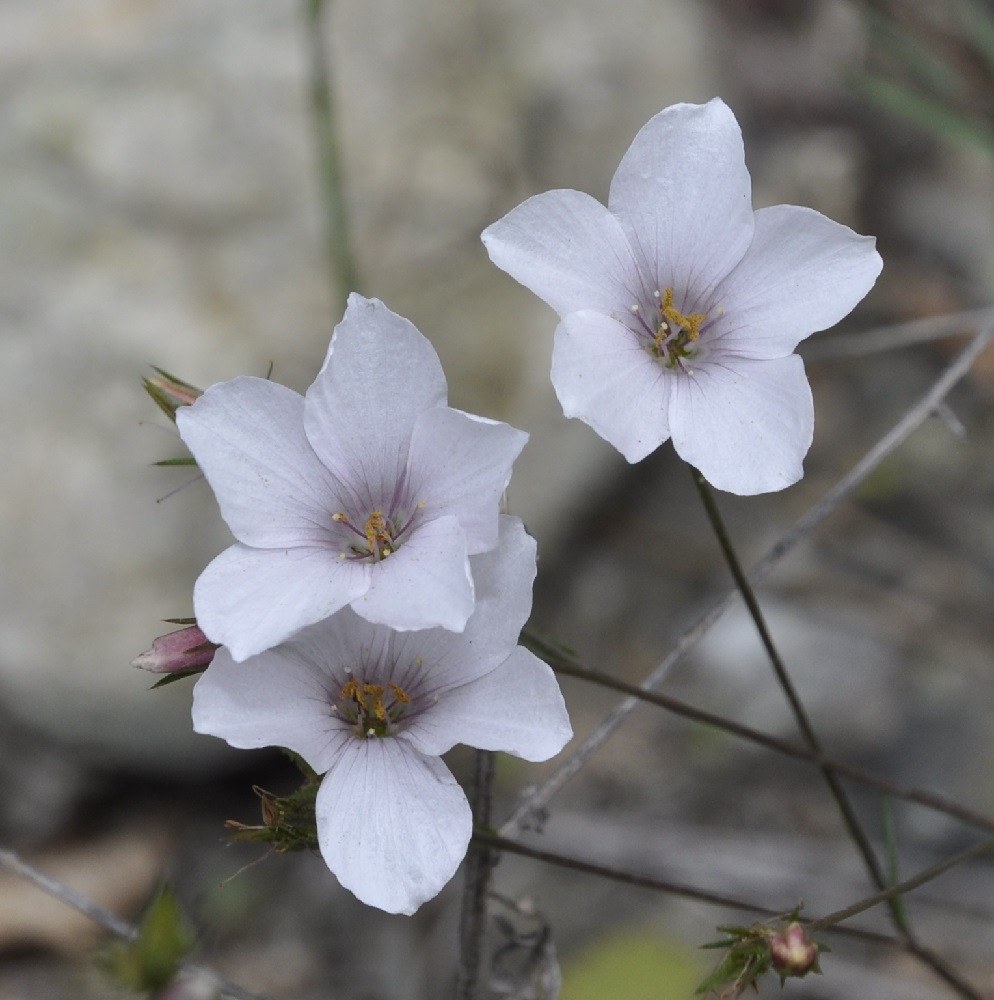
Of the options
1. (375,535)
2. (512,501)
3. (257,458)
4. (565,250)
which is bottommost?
(512,501)

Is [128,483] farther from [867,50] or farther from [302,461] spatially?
[867,50]

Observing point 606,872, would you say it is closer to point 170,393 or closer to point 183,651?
point 183,651

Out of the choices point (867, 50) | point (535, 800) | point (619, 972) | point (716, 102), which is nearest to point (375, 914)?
point (619, 972)

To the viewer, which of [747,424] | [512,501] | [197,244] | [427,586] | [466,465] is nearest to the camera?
[427,586]

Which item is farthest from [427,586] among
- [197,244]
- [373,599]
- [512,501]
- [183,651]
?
[197,244]

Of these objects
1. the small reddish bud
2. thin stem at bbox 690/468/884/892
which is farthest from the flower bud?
the small reddish bud

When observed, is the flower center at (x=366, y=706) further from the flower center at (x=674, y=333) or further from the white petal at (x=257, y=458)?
the flower center at (x=674, y=333)
